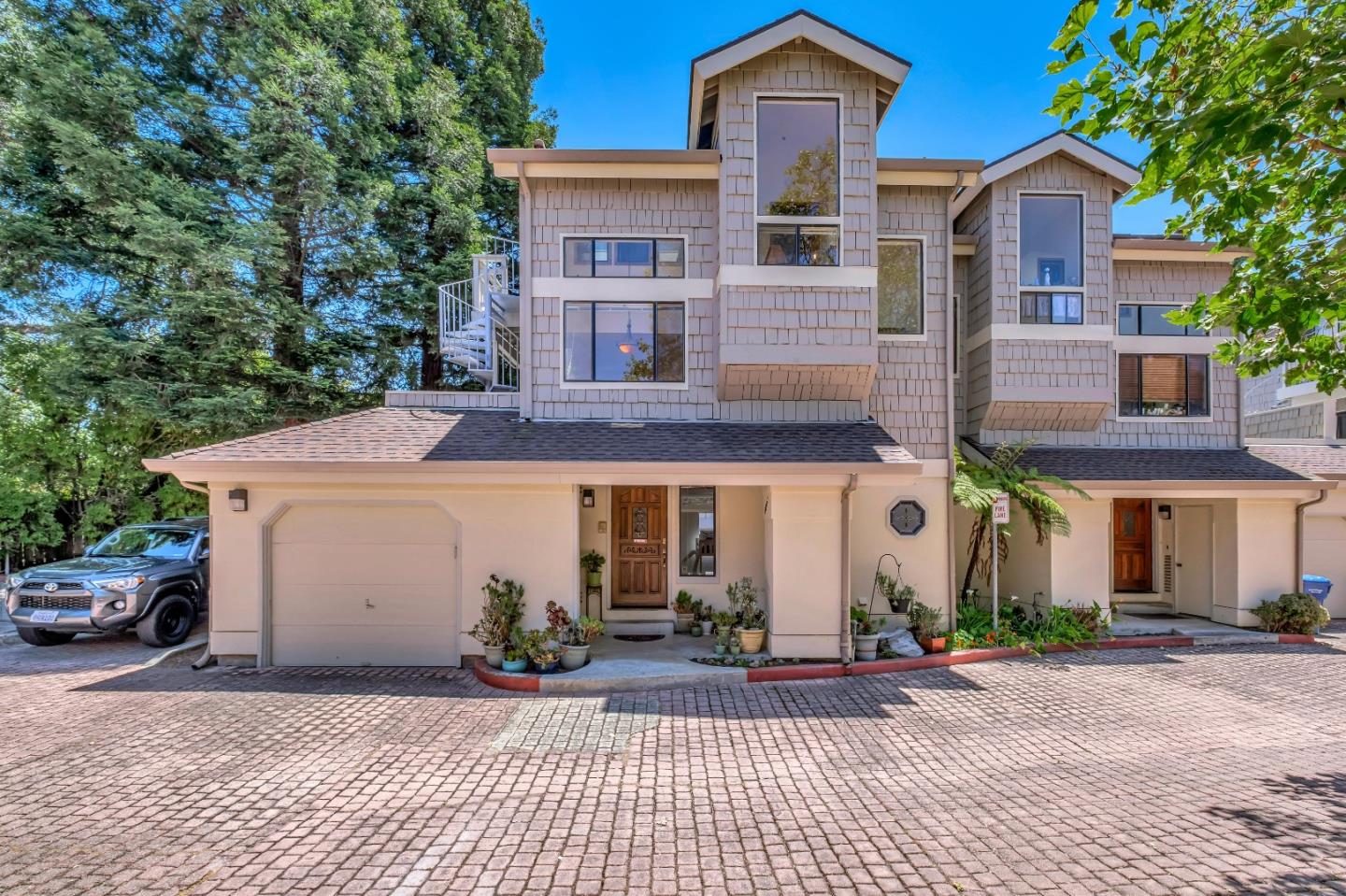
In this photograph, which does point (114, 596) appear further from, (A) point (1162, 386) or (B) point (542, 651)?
(A) point (1162, 386)

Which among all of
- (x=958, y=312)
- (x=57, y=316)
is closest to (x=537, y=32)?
(x=57, y=316)

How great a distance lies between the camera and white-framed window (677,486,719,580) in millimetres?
8945

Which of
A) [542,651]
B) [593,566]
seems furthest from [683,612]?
[542,651]

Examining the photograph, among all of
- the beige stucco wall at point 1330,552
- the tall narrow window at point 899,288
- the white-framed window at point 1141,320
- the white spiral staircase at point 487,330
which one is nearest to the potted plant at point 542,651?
the white spiral staircase at point 487,330

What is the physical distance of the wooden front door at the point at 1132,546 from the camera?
35.2ft

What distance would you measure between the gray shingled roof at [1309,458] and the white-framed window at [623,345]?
34.9 feet

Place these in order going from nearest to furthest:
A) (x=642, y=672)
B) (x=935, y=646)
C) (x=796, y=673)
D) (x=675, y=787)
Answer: (x=675, y=787) → (x=642, y=672) → (x=796, y=673) → (x=935, y=646)

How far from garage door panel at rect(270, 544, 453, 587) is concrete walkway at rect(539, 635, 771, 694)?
2265 mm

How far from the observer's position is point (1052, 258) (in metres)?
9.21

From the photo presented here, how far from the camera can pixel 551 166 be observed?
822 centimetres

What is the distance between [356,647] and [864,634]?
264 inches

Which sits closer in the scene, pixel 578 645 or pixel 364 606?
pixel 578 645

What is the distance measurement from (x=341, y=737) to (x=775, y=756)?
4.02m

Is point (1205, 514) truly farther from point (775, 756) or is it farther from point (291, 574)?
point (291, 574)
